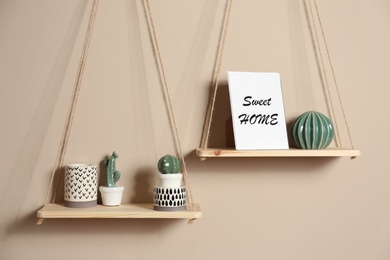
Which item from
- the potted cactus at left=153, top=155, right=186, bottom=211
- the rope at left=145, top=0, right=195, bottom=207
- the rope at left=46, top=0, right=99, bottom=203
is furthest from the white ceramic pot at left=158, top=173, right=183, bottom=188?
the rope at left=46, top=0, right=99, bottom=203

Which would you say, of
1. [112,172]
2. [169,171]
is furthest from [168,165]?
[112,172]

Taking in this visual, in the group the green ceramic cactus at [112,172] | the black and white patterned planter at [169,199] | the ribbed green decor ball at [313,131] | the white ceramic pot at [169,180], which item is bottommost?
the black and white patterned planter at [169,199]

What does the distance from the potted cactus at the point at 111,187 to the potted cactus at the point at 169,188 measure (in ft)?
0.36

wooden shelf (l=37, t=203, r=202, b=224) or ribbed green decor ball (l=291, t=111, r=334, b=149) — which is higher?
ribbed green decor ball (l=291, t=111, r=334, b=149)

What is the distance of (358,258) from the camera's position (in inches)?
52.9

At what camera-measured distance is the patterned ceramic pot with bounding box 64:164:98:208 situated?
1188 mm

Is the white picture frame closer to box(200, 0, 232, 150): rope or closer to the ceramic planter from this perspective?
box(200, 0, 232, 150): rope

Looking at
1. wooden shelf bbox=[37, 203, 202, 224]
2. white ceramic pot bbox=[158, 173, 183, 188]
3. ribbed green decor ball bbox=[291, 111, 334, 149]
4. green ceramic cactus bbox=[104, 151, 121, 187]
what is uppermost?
ribbed green decor ball bbox=[291, 111, 334, 149]

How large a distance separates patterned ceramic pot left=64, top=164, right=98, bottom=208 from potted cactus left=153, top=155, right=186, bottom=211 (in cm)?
18

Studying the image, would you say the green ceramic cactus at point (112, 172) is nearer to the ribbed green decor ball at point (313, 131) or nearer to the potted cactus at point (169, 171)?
the potted cactus at point (169, 171)

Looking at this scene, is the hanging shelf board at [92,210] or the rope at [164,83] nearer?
the hanging shelf board at [92,210]

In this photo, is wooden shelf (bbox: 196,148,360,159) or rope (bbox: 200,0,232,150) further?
rope (bbox: 200,0,232,150)

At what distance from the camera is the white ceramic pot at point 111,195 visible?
1208 mm

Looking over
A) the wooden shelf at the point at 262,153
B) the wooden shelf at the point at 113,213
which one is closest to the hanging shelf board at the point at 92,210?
the wooden shelf at the point at 113,213
